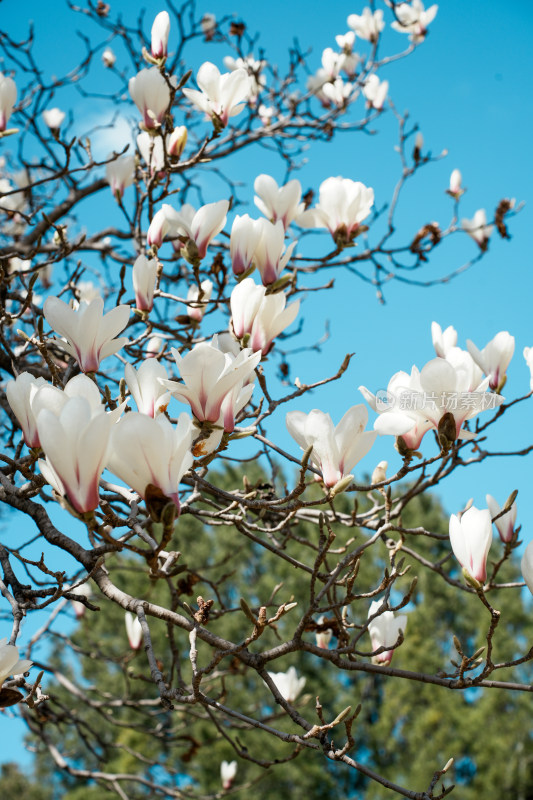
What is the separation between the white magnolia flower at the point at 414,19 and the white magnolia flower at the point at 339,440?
10.4 feet

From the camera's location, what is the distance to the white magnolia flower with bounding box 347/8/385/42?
3.58 meters

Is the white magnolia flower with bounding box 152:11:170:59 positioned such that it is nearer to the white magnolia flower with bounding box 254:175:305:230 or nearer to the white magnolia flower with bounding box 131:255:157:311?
the white magnolia flower with bounding box 254:175:305:230

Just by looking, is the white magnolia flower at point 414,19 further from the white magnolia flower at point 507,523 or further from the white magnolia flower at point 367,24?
the white magnolia flower at point 507,523

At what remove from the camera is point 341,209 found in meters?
1.84

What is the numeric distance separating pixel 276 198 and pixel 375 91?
83.4 inches

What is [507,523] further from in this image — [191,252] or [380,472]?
[191,252]

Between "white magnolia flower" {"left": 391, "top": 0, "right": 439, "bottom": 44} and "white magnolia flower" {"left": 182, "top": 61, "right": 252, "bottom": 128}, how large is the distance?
2.22 meters

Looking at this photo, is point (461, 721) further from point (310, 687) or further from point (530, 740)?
point (310, 687)

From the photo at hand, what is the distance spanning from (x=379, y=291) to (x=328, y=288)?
40.2 inches

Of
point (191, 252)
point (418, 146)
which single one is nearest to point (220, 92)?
point (191, 252)

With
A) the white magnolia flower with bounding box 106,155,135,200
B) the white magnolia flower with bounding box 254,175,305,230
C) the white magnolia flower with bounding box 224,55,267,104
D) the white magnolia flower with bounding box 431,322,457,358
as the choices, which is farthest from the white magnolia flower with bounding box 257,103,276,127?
the white magnolia flower with bounding box 431,322,457,358

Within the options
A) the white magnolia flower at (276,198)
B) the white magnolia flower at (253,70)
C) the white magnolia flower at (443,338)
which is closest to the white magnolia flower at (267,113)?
the white magnolia flower at (253,70)

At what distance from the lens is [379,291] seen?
289 cm

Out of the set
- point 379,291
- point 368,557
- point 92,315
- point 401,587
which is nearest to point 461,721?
point 401,587
